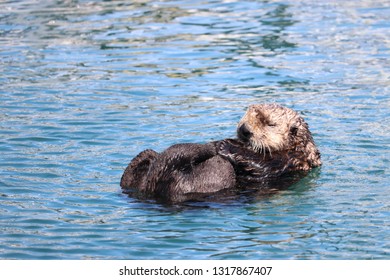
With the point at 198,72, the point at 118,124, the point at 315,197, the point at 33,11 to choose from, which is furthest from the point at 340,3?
the point at 315,197

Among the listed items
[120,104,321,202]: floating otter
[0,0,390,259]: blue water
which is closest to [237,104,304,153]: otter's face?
[120,104,321,202]: floating otter

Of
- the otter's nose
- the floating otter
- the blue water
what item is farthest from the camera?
the otter's nose

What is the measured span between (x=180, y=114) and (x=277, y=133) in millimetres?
2251

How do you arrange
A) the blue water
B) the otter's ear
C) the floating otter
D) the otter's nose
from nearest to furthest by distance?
the blue water, the floating otter, the otter's nose, the otter's ear

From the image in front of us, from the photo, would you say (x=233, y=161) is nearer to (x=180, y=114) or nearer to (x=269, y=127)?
(x=269, y=127)

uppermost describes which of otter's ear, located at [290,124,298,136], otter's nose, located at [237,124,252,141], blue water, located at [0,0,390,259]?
otter's nose, located at [237,124,252,141]

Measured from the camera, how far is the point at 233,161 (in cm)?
641

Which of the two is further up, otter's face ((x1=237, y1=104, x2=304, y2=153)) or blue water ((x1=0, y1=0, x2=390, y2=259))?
otter's face ((x1=237, y1=104, x2=304, y2=153))

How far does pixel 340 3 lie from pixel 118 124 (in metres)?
6.29

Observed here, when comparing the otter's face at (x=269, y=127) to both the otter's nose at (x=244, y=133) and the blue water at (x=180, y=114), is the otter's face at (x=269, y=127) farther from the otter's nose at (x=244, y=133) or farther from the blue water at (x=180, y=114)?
the blue water at (x=180, y=114)

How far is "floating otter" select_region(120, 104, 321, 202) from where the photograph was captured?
6078 mm

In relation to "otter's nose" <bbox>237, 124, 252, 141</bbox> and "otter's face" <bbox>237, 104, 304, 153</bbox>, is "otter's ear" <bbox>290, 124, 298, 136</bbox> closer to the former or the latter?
"otter's face" <bbox>237, 104, 304, 153</bbox>

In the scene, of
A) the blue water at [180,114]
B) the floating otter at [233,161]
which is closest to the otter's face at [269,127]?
the floating otter at [233,161]
